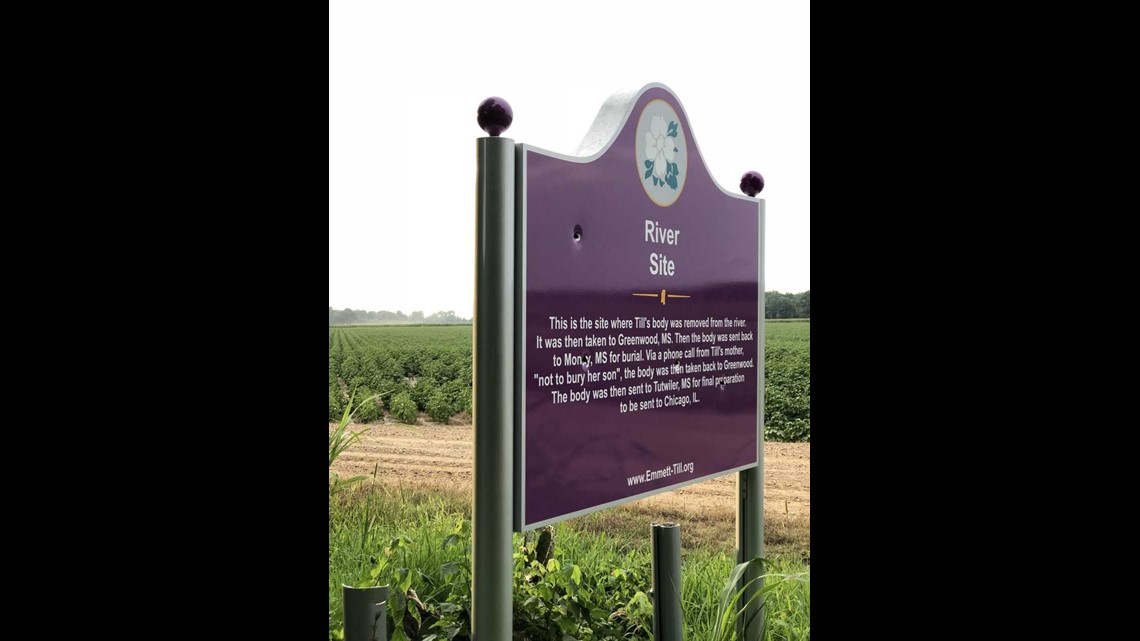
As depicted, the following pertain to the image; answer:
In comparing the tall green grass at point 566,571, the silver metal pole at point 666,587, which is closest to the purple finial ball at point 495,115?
the silver metal pole at point 666,587

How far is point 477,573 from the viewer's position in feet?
6.79

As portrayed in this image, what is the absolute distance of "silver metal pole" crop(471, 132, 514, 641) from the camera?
206 centimetres

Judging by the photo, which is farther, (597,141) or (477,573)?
(597,141)

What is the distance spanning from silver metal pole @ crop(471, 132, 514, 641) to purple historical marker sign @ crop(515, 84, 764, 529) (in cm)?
5

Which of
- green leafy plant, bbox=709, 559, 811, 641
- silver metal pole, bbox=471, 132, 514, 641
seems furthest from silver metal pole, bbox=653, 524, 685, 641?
silver metal pole, bbox=471, 132, 514, 641

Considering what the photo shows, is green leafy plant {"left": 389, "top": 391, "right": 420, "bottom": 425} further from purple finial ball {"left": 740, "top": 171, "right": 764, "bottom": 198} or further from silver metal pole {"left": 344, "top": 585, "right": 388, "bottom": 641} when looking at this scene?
silver metal pole {"left": 344, "top": 585, "right": 388, "bottom": 641}

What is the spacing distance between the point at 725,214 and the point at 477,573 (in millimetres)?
1639

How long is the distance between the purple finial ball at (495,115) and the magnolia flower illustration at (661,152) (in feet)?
2.10

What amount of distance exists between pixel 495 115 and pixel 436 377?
1378 centimetres

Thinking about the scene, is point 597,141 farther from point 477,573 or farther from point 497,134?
point 477,573

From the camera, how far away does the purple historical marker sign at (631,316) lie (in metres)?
2.18

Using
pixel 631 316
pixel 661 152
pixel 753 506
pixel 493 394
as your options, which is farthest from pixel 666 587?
pixel 661 152

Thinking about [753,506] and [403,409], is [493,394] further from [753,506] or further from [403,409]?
[403,409]

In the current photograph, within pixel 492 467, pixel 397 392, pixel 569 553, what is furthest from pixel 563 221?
pixel 397 392
